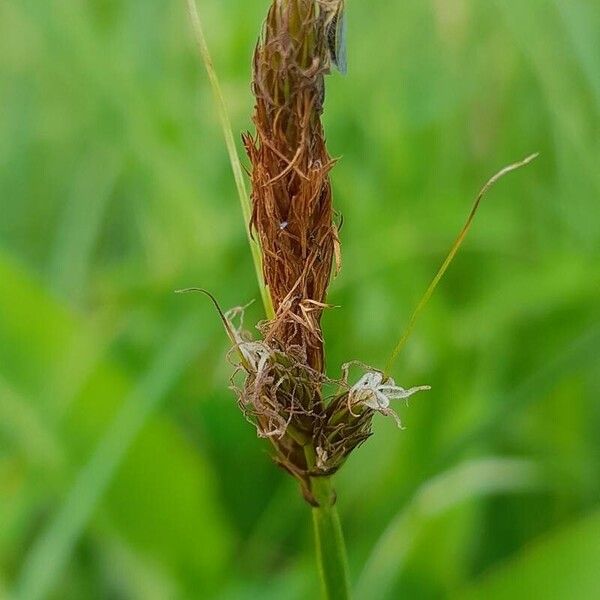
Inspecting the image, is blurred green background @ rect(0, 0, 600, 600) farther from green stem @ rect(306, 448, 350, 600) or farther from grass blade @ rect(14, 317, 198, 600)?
green stem @ rect(306, 448, 350, 600)

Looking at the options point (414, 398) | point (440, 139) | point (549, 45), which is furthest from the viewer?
point (440, 139)

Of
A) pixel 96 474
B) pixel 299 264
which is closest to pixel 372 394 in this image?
pixel 299 264

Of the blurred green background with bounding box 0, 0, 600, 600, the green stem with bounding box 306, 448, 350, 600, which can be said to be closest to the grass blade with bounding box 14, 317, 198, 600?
the blurred green background with bounding box 0, 0, 600, 600

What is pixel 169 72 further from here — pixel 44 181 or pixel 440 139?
pixel 440 139

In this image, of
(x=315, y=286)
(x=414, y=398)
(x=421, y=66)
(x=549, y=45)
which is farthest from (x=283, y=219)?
(x=421, y=66)

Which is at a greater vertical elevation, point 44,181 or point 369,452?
point 44,181

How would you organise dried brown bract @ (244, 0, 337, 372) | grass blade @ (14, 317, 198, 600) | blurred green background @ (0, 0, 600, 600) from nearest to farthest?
dried brown bract @ (244, 0, 337, 372) < grass blade @ (14, 317, 198, 600) < blurred green background @ (0, 0, 600, 600)

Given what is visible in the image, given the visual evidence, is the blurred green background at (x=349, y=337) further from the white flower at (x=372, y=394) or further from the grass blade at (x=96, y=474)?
the white flower at (x=372, y=394)
